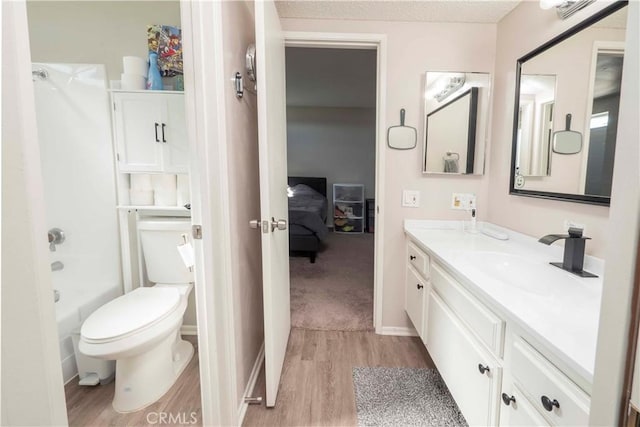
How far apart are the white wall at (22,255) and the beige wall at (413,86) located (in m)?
1.72

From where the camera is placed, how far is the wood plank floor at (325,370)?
134cm

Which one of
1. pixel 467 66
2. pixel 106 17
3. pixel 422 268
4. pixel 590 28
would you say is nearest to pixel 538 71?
pixel 590 28

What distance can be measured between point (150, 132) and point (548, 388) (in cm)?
216

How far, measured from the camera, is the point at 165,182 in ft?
5.96

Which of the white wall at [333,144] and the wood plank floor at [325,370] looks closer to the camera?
the wood plank floor at [325,370]

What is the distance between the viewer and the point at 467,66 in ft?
6.01

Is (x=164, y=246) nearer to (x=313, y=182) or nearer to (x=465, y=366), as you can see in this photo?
(x=465, y=366)

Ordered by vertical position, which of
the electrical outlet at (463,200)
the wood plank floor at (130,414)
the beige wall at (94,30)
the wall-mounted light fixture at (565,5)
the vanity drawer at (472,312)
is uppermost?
the beige wall at (94,30)

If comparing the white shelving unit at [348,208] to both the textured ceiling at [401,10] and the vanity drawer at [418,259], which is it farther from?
the textured ceiling at [401,10]

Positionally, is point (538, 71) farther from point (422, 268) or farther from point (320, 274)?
point (320, 274)

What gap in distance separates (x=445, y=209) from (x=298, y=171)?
435 centimetres

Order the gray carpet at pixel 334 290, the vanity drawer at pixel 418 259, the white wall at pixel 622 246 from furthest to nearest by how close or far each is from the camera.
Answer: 1. the gray carpet at pixel 334 290
2. the vanity drawer at pixel 418 259
3. the white wall at pixel 622 246

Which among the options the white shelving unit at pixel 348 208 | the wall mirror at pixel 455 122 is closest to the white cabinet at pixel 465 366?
the wall mirror at pixel 455 122

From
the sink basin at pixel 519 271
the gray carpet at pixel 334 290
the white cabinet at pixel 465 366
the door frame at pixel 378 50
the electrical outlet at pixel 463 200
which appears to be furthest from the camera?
the gray carpet at pixel 334 290
